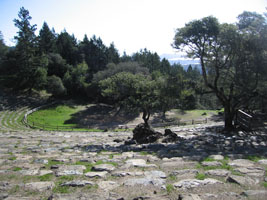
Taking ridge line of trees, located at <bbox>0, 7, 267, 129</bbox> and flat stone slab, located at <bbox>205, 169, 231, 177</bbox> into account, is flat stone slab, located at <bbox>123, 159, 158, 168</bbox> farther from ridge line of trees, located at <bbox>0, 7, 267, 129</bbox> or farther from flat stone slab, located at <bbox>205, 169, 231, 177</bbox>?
ridge line of trees, located at <bbox>0, 7, 267, 129</bbox>

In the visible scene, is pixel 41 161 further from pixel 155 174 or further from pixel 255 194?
pixel 255 194

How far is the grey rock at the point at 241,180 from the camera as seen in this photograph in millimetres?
4645

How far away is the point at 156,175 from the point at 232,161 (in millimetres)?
2944

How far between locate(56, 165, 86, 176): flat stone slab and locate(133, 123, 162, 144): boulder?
6316mm

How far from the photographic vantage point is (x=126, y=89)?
26.5 metres

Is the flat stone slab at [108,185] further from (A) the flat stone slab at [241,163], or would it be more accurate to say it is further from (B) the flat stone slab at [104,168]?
(A) the flat stone slab at [241,163]

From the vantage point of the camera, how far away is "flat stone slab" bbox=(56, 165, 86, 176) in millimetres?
5500

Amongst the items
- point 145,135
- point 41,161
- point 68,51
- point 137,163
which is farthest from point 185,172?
point 68,51

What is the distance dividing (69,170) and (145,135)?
7.35 meters

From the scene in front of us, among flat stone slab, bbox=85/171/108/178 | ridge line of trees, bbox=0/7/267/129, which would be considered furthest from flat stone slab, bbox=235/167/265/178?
ridge line of trees, bbox=0/7/267/129

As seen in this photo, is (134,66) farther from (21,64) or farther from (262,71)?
(262,71)

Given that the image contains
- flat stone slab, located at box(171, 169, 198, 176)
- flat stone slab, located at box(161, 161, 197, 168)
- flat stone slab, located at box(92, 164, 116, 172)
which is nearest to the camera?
flat stone slab, located at box(171, 169, 198, 176)

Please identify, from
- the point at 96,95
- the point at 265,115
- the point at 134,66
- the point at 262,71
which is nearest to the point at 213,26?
the point at 262,71

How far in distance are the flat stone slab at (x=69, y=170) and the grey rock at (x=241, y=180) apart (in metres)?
3.95
